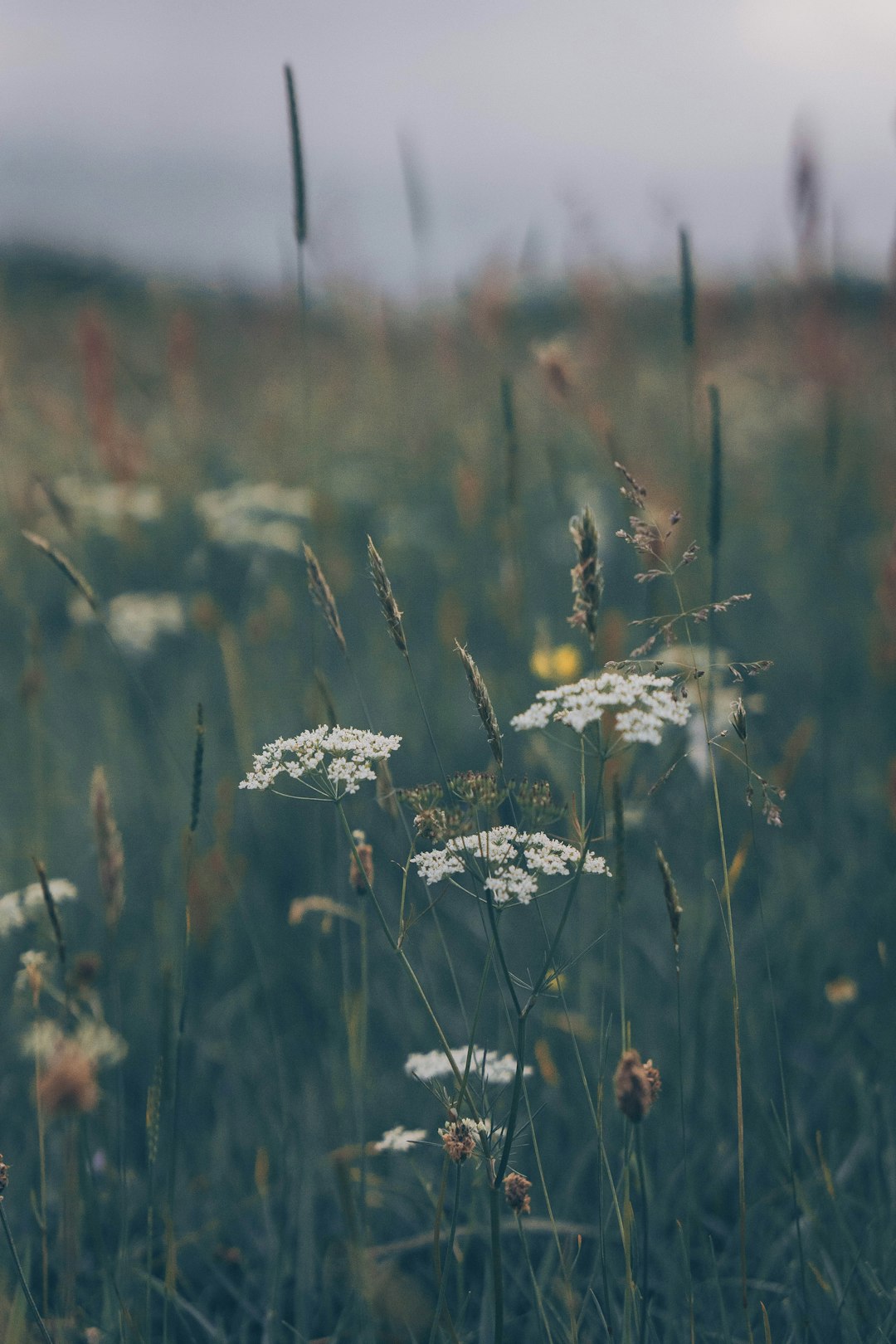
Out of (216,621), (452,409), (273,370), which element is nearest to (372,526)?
(452,409)

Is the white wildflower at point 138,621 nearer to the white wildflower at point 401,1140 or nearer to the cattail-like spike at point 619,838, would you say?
the white wildflower at point 401,1140

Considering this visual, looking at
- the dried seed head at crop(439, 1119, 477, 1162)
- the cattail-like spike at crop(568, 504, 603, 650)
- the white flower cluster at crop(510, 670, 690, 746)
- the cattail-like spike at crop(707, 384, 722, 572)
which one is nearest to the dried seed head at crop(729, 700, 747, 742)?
the white flower cluster at crop(510, 670, 690, 746)

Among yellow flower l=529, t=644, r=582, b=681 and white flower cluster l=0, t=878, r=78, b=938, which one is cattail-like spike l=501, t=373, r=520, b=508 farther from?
white flower cluster l=0, t=878, r=78, b=938

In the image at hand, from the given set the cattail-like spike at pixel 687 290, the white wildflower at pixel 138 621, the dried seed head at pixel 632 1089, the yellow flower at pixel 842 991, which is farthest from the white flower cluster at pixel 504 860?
the white wildflower at pixel 138 621

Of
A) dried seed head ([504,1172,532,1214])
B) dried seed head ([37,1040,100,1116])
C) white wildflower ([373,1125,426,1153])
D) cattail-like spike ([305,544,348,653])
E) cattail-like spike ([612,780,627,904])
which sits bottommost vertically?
white wildflower ([373,1125,426,1153])

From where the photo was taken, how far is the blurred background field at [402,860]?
1518mm

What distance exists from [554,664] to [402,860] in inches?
26.5

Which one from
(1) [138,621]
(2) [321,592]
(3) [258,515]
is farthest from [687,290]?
(3) [258,515]

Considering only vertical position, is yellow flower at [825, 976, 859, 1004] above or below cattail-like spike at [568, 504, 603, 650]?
below

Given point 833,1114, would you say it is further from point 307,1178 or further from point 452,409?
point 452,409

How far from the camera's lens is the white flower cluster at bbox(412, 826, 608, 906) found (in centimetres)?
103

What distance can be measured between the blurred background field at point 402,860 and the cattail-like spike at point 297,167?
0.35 meters

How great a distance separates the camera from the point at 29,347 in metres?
14.5

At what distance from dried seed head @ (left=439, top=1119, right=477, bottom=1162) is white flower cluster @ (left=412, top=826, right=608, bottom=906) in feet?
0.75
